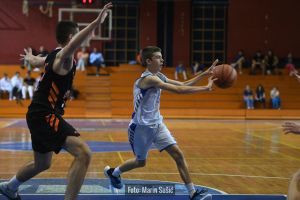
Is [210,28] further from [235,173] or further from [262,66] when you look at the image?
[235,173]

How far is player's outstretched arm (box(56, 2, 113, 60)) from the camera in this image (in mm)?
5359

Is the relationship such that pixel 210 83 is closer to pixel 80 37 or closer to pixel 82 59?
pixel 80 37

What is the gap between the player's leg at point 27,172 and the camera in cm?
598

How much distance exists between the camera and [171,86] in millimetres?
6570

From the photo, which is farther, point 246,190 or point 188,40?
point 188,40

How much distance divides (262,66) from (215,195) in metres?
25.7

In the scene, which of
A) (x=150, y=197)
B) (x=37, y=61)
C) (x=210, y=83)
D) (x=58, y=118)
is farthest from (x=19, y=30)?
(x=58, y=118)

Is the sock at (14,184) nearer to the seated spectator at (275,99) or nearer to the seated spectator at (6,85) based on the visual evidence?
the seated spectator at (6,85)

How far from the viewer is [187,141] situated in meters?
15.6

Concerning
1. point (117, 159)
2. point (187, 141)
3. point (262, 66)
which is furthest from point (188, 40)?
point (117, 159)

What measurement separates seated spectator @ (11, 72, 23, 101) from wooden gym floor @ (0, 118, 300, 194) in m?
10.4

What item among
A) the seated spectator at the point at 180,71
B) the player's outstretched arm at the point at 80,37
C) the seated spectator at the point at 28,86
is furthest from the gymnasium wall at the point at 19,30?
the player's outstretched arm at the point at 80,37

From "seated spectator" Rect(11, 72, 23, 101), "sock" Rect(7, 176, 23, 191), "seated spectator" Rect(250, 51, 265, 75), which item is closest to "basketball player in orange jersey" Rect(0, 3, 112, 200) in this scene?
"sock" Rect(7, 176, 23, 191)

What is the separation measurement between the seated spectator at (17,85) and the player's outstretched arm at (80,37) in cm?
2307
